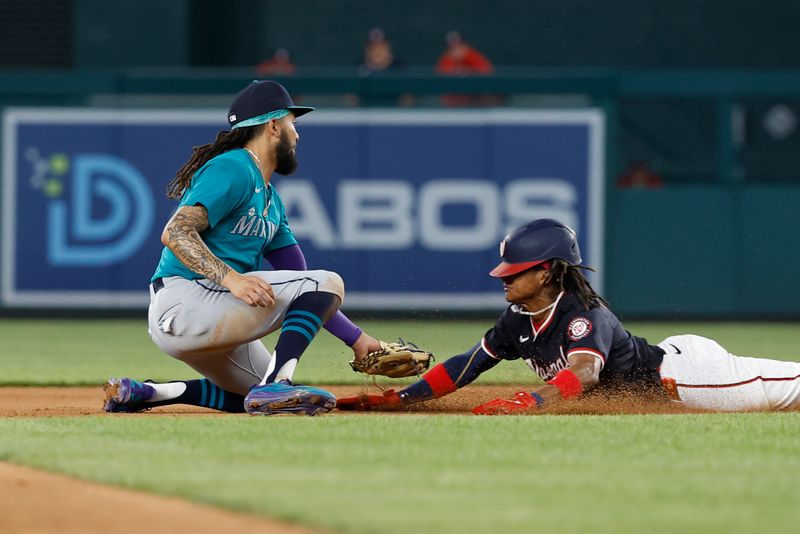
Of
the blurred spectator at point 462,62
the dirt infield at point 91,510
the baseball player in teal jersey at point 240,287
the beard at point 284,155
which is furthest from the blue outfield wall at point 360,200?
the dirt infield at point 91,510

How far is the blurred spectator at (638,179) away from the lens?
14.8 meters

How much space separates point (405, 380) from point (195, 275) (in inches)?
106

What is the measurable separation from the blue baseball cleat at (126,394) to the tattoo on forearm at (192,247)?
0.76 meters

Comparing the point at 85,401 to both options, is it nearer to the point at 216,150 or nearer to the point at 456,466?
the point at 216,150

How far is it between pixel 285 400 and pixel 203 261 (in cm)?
65

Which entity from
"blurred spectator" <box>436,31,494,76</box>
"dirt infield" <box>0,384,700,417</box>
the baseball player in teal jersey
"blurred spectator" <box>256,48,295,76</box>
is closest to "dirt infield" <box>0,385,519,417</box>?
"dirt infield" <box>0,384,700,417</box>

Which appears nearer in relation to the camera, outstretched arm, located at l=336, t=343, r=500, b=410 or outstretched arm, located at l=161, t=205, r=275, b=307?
outstretched arm, located at l=161, t=205, r=275, b=307

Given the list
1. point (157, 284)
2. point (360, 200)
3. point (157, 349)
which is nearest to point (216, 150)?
point (157, 284)

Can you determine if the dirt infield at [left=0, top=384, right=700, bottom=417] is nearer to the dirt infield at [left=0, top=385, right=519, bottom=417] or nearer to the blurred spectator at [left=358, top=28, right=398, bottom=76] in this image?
the dirt infield at [left=0, top=385, right=519, bottom=417]

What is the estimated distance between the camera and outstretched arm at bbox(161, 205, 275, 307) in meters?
5.91

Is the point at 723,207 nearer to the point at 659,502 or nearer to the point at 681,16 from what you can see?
the point at 681,16

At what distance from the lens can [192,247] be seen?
5980 millimetres

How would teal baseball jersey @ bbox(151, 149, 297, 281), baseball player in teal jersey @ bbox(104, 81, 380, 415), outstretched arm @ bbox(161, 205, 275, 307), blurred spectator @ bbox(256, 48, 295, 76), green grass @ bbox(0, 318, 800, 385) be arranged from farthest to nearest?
blurred spectator @ bbox(256, 48, 295, 76) → green grass @ bbox(0, 318, 800, 385) → teal baseball jersey @ bbox(151, 149, 297, 281) → baseball player in teal jersey @ bbox(104, 81, 380, 415) → outstretched arm @ bbox(161, 205, 275, 307)

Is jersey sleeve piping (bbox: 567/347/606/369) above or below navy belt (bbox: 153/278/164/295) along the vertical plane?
below
